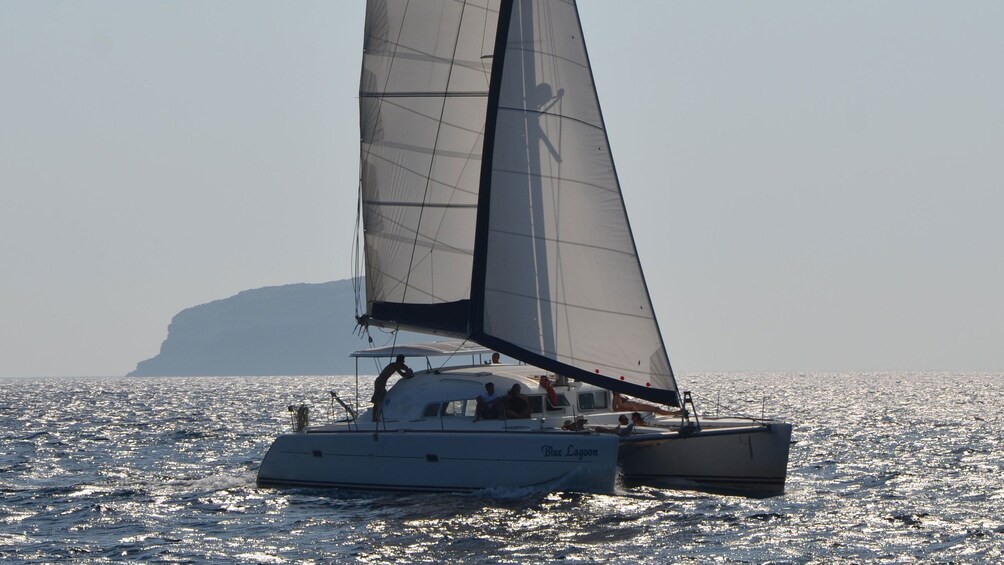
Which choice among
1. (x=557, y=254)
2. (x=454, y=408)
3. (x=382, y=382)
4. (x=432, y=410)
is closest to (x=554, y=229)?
(x=557, y=254)

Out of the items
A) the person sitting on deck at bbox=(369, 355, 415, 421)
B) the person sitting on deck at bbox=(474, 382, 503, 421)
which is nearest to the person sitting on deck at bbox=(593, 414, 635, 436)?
the person sitting on deck at bbox=(474, 382, 503, 421)

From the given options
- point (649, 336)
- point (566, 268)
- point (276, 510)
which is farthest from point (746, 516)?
point (276, 510)

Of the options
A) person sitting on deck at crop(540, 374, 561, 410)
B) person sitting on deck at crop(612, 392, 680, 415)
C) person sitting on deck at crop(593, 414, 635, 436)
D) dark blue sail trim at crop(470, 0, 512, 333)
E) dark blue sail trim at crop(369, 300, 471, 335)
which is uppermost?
dark blue sail trim at crop(470, 0, 512, 333)

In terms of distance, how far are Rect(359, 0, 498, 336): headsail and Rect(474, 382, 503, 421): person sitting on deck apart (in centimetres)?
176

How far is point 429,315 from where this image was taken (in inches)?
909

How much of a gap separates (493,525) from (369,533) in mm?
1586

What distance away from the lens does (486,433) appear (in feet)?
65.5

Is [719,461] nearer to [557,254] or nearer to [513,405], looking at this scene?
[513,405]

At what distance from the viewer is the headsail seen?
74.7 feet

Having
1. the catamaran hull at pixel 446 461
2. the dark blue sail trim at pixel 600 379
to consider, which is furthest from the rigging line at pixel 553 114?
the catamaran hull at pixel 446 461

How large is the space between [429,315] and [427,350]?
0.63m

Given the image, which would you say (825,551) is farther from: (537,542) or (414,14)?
(414,14)

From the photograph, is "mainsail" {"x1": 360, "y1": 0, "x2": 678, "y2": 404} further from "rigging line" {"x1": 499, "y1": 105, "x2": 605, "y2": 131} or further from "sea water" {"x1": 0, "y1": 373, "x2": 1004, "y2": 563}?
"sea water" {"x1": 0, "y1": 373, "x2": 1004, "y2": 563}

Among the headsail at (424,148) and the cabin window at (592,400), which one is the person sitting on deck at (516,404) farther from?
the headsail at (424,148)
